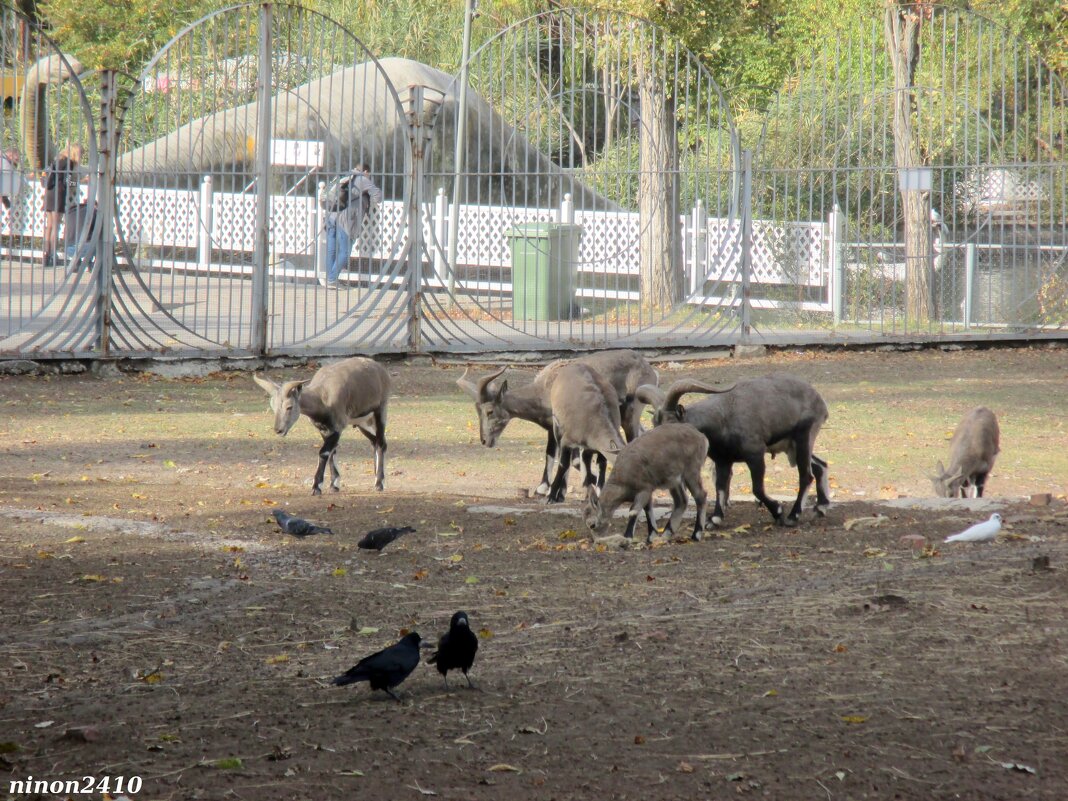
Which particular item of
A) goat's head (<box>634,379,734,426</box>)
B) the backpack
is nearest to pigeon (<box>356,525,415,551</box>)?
goat's head (<box>634,379,734,426</box>)

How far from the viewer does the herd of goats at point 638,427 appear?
365 inches

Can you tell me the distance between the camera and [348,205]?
69.8 feet

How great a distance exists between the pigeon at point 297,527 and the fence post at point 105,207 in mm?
10388

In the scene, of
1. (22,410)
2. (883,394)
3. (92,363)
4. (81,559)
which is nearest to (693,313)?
(883,394)

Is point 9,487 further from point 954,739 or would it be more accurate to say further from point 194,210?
point 194,210

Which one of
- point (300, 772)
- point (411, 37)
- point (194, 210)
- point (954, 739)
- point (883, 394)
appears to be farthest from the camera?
point (411, 37)

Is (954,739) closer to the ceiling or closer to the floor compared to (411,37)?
closer to the floor

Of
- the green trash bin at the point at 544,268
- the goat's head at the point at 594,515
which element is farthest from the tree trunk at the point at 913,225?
the goat's head at the point at 594,515

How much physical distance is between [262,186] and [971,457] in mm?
11165

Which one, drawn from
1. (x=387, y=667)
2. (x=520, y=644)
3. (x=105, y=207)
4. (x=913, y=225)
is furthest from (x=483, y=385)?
(x=913, y=225)

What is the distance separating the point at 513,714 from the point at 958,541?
4.26 metres

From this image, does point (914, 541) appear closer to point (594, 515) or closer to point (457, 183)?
point (594, 515)

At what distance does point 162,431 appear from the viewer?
1495 centimetres

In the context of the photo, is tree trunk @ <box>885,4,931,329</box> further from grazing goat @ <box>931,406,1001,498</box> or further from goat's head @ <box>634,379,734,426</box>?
→ goat's head @ <box>634,379,734,426</box>
